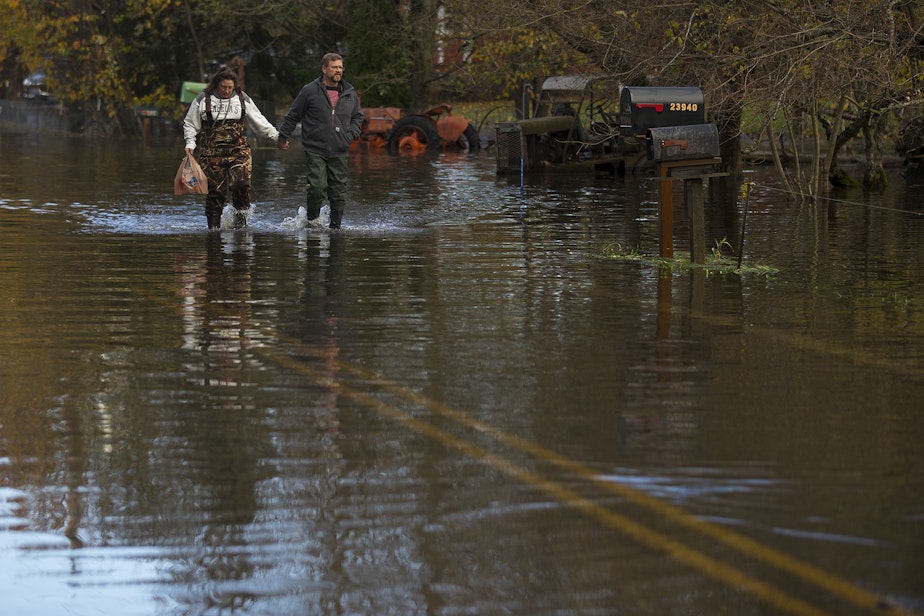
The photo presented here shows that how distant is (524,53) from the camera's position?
29609mm

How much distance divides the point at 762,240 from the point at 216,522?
1121 cm

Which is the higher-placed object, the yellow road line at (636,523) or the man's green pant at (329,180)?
the man's green pant at (329,180)

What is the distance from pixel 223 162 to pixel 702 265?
5.36 meters

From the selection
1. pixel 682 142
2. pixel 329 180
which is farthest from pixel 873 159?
pixel 682 142

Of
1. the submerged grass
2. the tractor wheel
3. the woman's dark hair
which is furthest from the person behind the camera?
the tractor wheel

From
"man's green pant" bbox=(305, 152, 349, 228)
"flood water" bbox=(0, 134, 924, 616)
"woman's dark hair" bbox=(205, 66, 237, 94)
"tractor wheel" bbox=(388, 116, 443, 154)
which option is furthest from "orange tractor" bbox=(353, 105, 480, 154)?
"flood water" bbox=(0, 134, 924, 616)

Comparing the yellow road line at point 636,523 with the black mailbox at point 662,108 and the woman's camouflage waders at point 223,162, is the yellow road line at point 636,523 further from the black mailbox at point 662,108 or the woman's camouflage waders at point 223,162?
the woman's camouflage waders at point 223,162

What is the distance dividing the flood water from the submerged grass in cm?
21

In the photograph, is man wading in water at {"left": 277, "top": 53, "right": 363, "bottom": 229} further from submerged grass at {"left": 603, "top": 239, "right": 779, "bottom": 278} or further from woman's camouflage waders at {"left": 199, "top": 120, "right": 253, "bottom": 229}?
submerged grass at {"left": 603, "top": 239, "right": 779, "bottom": 278}

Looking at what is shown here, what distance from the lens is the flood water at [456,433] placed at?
504 centimetres

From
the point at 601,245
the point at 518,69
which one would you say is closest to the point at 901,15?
the point at 601,245

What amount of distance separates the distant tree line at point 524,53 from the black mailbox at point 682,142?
2.90 m

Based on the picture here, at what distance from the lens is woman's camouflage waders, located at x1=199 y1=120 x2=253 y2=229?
53.9 ft

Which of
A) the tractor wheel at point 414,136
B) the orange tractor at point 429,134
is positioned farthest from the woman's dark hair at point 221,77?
the tractor wheel at point 414,136
